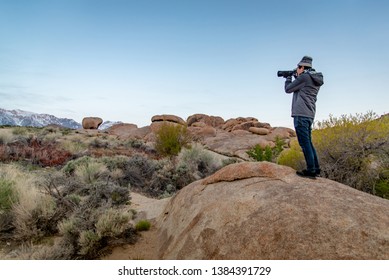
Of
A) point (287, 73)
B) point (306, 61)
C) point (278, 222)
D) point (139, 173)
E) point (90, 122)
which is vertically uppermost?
point (90, 122)

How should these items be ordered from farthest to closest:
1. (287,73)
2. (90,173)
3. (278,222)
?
(90,173) < (287,73) < (278,222)

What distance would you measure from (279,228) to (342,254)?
28.9 inches

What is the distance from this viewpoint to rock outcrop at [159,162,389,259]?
3.39 meters

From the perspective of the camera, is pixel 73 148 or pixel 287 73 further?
pixel 73 148

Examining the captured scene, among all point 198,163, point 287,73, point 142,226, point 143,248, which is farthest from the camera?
point 198,163

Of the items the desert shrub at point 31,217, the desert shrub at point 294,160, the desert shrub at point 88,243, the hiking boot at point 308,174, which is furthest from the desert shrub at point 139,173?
the hiking boot at point 308,174

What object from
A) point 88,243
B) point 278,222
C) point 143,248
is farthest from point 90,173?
point 278,222

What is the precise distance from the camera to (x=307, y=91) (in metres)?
5.57

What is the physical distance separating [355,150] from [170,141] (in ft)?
35.6

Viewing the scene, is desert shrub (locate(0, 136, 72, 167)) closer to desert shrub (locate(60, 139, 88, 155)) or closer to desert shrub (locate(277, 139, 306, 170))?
desert shrub (locate(60, 139, 88, 155))

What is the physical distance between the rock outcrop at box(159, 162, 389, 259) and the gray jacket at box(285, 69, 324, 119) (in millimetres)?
1118

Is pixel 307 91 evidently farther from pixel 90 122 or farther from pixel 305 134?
pixel 90 122

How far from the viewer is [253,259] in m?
3.72
